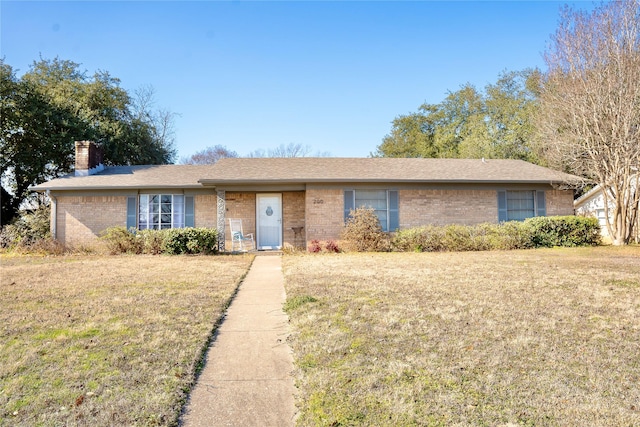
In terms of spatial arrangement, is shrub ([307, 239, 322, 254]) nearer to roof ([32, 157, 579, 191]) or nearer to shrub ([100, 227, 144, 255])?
roof ([32, 157, 579, 191])

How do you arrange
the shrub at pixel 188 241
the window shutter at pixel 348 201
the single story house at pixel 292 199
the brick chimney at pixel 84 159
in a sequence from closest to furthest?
the shrub at pixel 188 241 < the single story house at pixel 292 199 < the window shutter at pixel 348 201 < the brick chimney at pixel 84 159

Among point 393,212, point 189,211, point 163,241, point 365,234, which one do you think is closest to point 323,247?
point 365,234

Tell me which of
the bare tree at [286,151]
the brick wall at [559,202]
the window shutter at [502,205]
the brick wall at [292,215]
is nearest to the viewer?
the brick wall at [292,215]

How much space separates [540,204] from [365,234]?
25.9 ft

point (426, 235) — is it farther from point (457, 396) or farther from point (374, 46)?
point (457, 396)

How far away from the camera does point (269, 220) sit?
1616 centimetres

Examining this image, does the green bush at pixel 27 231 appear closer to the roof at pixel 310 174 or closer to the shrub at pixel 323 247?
the roof at pixel 310 174

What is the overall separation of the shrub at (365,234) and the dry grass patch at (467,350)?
19.7ft

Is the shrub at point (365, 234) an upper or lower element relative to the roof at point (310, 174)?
lower

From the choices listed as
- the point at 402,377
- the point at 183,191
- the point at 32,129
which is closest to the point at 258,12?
the point at 183,191

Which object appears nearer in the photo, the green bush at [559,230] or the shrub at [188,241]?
the shrub at [188,241]

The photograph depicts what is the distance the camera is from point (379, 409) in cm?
293

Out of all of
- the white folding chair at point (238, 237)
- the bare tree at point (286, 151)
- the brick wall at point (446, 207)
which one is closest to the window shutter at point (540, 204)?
the brick wall at point (446, 207)

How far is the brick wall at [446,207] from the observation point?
15.8m
